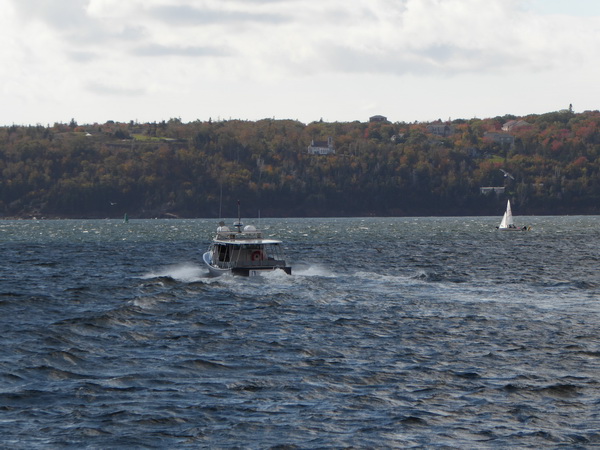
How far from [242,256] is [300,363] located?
105ft

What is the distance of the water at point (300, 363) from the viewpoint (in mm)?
25672

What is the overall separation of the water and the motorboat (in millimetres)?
872

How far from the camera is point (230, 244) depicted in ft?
212

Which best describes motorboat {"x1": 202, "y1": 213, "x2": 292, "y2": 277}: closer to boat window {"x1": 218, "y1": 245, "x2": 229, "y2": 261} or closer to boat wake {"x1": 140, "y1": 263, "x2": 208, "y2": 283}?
boat window {"x1": 218, "y1": 245, "x2": 229, "y2": 261}

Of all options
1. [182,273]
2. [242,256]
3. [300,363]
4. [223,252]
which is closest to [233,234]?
[223,252]

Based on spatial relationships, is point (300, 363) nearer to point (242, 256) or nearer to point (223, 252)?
point (242, 256)

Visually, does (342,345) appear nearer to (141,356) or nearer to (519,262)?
(141,356)

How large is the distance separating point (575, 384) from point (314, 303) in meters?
22.9

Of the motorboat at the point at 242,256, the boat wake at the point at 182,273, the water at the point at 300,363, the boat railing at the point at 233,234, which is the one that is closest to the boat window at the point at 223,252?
the motorboat at the point at 242,256

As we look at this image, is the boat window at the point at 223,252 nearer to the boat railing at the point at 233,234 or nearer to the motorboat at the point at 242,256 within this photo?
the motorboat at the point at 242,256

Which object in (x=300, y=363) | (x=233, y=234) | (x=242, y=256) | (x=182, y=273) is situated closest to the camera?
(x=300, y=363)

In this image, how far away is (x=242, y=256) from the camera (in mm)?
66000

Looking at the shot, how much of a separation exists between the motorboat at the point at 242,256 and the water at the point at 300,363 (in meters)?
0.87

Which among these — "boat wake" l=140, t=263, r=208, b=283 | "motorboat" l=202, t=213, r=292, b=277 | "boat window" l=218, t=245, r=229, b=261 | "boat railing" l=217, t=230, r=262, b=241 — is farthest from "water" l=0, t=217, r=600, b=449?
"boat railing" l=217, t=230, r=262, b=241
